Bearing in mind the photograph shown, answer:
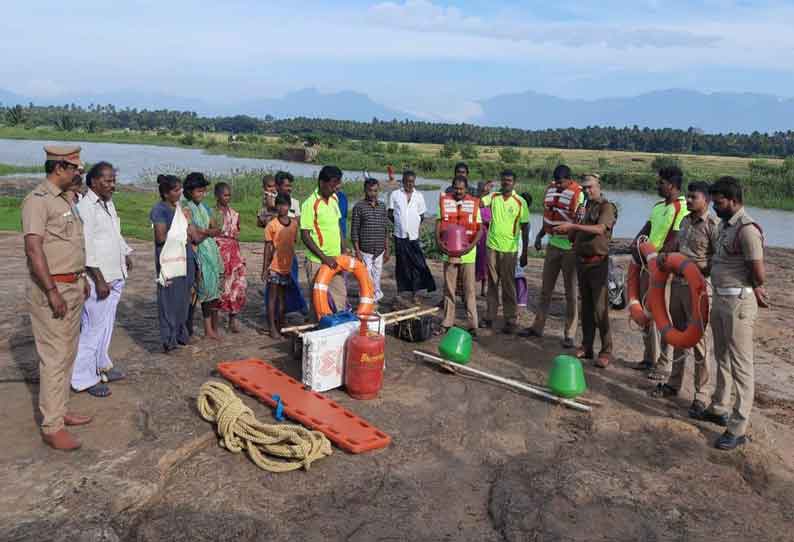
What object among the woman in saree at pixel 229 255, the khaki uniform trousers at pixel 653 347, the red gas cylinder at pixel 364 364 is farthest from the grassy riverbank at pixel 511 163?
the red gas cylinder at pixel 364 364

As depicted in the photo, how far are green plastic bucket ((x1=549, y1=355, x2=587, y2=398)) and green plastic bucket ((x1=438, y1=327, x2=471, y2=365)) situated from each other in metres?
0.87

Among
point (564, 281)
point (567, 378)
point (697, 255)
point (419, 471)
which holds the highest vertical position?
point (697, 255)

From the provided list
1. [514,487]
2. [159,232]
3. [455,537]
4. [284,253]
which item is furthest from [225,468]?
[284,253]

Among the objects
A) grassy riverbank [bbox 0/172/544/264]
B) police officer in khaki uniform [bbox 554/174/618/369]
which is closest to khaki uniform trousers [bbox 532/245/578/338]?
police officer in khaki uniform [bbox 554/174/618/369]

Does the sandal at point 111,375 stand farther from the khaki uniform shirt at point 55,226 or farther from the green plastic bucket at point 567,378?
the green plastic bucket at point 567,378

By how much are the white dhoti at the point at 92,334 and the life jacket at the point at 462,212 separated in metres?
3.22

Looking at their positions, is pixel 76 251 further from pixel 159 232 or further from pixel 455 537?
pixel 455 537

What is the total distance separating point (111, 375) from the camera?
5.29m

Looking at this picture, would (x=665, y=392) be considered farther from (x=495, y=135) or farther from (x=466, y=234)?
(x=495, y=135)

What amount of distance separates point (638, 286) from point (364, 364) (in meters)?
2.64

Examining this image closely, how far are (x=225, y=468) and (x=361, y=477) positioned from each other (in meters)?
0.82

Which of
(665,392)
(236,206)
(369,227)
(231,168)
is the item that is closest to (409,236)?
(369,227)

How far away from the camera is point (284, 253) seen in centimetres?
650

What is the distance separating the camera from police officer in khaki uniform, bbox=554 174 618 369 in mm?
5914
